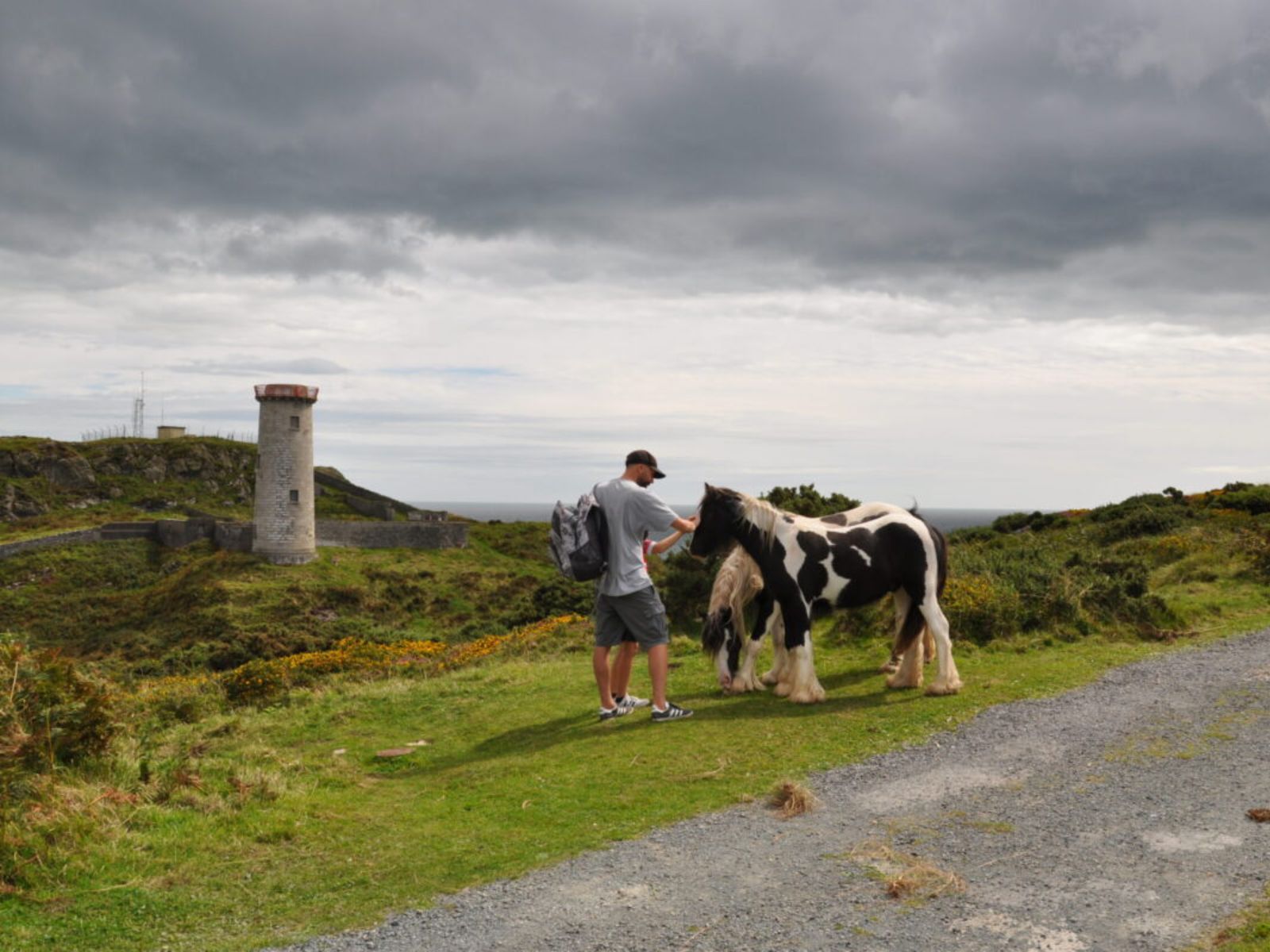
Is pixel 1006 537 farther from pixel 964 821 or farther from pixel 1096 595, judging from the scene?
pixel 964 821

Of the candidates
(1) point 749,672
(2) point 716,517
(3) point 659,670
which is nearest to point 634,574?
(3) point 659,670

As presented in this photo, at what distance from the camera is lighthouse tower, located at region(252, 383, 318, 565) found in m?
59.2

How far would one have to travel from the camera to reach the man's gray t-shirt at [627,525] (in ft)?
32.9

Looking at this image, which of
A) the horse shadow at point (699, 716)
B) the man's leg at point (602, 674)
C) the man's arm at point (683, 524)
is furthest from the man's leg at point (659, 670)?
the man's arm at point (683, 524)

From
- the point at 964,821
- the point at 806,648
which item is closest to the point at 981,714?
the point at 806,648

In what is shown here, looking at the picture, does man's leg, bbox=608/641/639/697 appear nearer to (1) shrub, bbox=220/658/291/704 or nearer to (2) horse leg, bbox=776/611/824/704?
(2) horse leg, bbox=776/611/824/704

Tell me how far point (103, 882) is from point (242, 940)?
4.79 feet

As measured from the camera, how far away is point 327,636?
4022 centimetres

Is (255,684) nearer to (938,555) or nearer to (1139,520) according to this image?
(938,555)

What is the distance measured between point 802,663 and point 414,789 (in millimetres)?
4275

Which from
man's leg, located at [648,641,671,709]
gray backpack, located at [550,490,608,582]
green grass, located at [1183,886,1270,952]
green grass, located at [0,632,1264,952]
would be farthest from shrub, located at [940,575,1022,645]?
green grass, located at [1183,886,1270,952]

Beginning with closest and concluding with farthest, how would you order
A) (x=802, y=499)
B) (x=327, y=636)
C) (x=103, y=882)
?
(x=103, y=882) < (x=802, y=499) < (x=327, y=636)

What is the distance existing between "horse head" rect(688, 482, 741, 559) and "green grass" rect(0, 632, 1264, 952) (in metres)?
1.82

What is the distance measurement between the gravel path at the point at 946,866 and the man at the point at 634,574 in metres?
2.49
